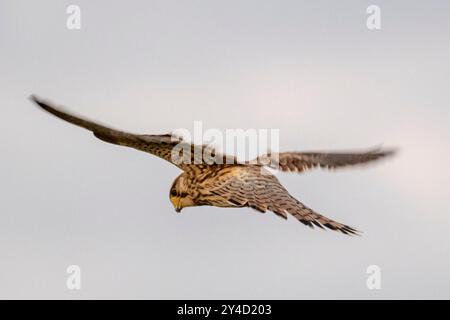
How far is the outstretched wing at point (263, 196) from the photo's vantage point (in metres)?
13.1

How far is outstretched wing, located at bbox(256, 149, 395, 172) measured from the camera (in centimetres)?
1497

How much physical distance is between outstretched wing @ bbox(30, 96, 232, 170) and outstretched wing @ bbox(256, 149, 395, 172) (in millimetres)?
978

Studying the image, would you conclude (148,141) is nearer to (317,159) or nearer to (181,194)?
(181,194)

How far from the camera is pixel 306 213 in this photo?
13.3m

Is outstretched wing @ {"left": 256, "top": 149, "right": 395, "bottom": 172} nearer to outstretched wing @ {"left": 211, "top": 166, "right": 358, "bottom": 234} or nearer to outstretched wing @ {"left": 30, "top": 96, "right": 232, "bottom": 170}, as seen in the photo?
outstretched wing @ {"left": 211, "top": 166, "right": 358, "bottom": 234}

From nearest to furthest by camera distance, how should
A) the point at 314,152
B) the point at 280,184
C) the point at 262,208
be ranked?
1. the point at 262,208
2. the point at 280,184
3. the point at 314,152

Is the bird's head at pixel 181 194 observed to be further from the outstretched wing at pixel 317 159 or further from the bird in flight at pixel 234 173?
the outstretched wing at pixel 317 159

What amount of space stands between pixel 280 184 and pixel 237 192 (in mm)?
666

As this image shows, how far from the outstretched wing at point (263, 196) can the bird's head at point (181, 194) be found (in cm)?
48

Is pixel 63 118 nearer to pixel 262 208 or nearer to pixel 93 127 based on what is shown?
pixel 93 127

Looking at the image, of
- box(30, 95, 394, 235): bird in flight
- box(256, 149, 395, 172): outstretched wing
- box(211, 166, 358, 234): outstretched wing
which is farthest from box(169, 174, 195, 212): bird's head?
box(256, 149, 395, 172): outstretched wing

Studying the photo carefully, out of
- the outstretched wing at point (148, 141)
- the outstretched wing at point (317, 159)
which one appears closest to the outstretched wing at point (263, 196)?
the outstretched wing at point (148, 141)
